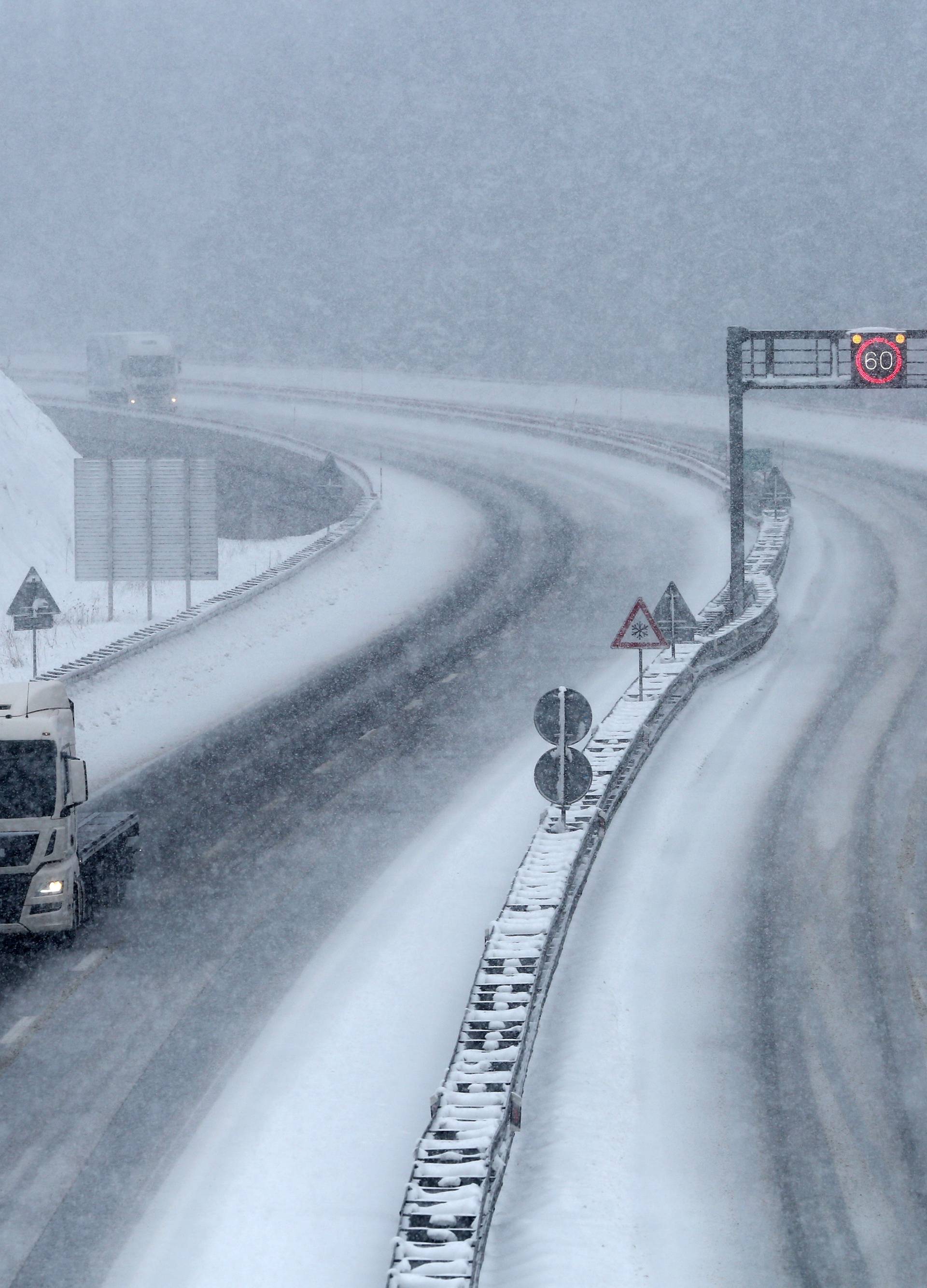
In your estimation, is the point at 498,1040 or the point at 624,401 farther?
the point at 624,401

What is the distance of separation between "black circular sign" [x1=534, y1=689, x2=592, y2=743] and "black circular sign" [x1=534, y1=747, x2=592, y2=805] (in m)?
0.31

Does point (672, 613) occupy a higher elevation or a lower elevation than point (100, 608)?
higher

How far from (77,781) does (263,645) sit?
13648 millimetres

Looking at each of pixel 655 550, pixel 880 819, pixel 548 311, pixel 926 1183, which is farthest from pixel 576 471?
pixel 548 311

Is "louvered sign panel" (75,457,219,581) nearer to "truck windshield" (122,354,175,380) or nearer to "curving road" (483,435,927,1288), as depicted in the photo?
"curving road" (483,435,927,1288)

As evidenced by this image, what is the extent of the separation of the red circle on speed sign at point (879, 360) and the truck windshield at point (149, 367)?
140 feet

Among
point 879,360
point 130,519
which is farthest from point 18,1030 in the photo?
point 879,360

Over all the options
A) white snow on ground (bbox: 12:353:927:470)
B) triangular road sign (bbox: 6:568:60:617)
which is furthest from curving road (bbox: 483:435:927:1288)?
white snow on ground (bbox: 12:353:927:470)

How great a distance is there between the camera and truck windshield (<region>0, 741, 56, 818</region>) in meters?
12.6

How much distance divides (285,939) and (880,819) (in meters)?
7.51

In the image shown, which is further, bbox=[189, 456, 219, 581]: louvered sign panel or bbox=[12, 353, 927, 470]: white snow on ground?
bbox=[12, 353, 927, 470]: white snow on ground

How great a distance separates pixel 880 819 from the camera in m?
17.0

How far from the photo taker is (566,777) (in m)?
13.8

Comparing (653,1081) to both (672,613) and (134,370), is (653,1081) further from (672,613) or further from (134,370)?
(134,370)
